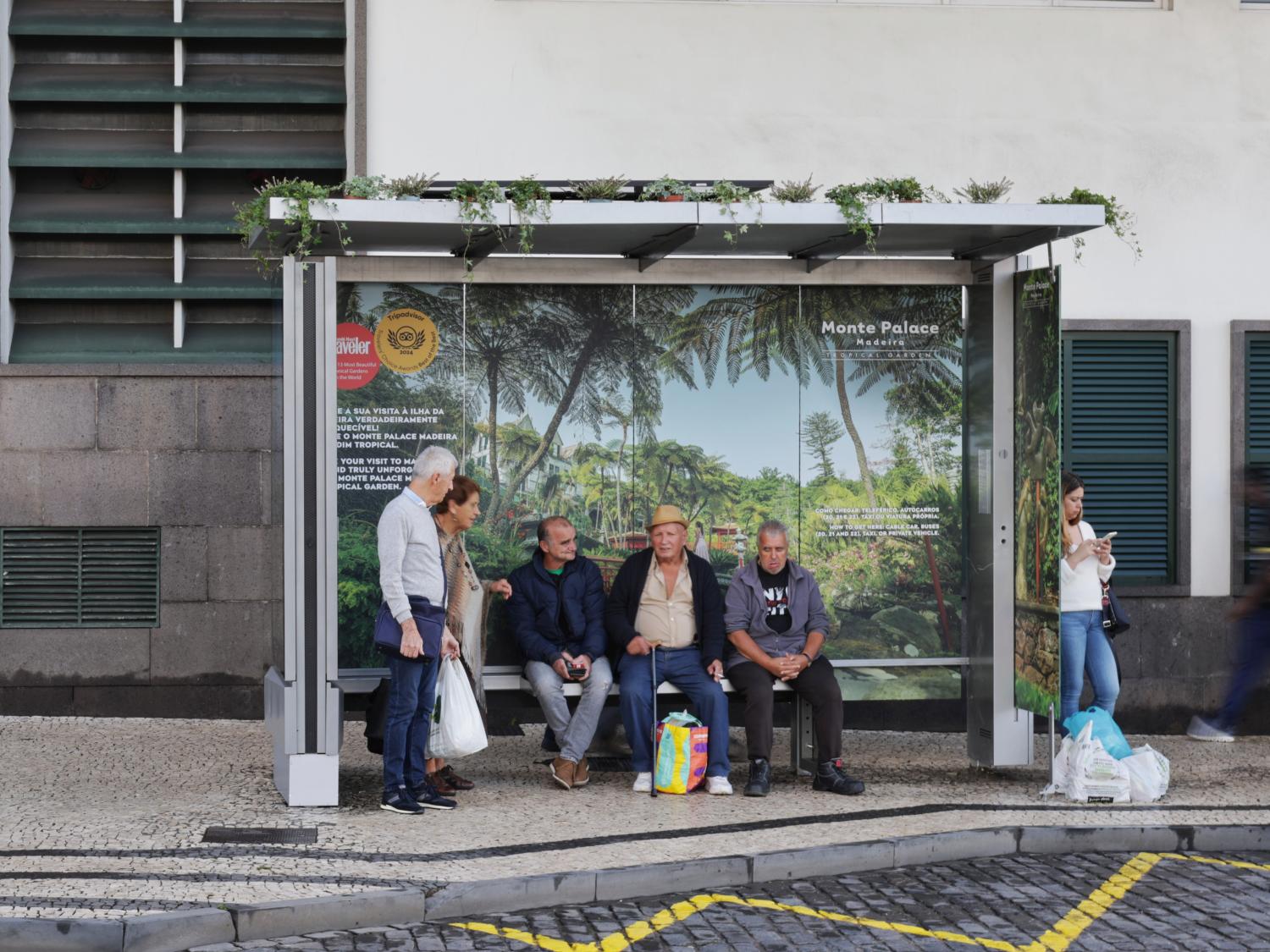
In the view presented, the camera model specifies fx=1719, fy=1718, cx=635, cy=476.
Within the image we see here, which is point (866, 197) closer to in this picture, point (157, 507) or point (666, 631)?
point (666, 631)

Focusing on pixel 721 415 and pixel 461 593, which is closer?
pixel 461 593

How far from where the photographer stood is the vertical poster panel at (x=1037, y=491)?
858 centimetres

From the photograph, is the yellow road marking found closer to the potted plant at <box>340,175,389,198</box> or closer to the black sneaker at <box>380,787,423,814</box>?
the black sneaker at <box>380,787,423,814</box>

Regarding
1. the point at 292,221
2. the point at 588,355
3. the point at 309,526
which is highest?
the point at 292,221

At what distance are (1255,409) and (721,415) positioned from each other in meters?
3.94

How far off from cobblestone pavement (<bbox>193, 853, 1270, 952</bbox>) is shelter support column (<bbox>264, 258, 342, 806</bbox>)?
197 centimetres

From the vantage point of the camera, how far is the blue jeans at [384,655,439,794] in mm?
7984

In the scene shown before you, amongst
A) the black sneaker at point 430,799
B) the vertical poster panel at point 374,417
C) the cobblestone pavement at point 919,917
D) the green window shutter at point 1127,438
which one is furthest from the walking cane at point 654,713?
the green window shutter at point 1127,438

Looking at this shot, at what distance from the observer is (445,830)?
24.9ft

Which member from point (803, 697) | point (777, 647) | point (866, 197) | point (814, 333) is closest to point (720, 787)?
point (803, 697)

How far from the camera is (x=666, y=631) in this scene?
8992 mm

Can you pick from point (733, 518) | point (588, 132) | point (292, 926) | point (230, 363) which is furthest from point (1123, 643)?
point (292, 926)

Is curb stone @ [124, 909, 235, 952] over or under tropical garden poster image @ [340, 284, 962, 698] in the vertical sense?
under

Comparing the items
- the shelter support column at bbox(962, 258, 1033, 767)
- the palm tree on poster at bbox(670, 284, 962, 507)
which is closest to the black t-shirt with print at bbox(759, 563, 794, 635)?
the palm tree on poster at bbox(670, 284, 962, 507)
